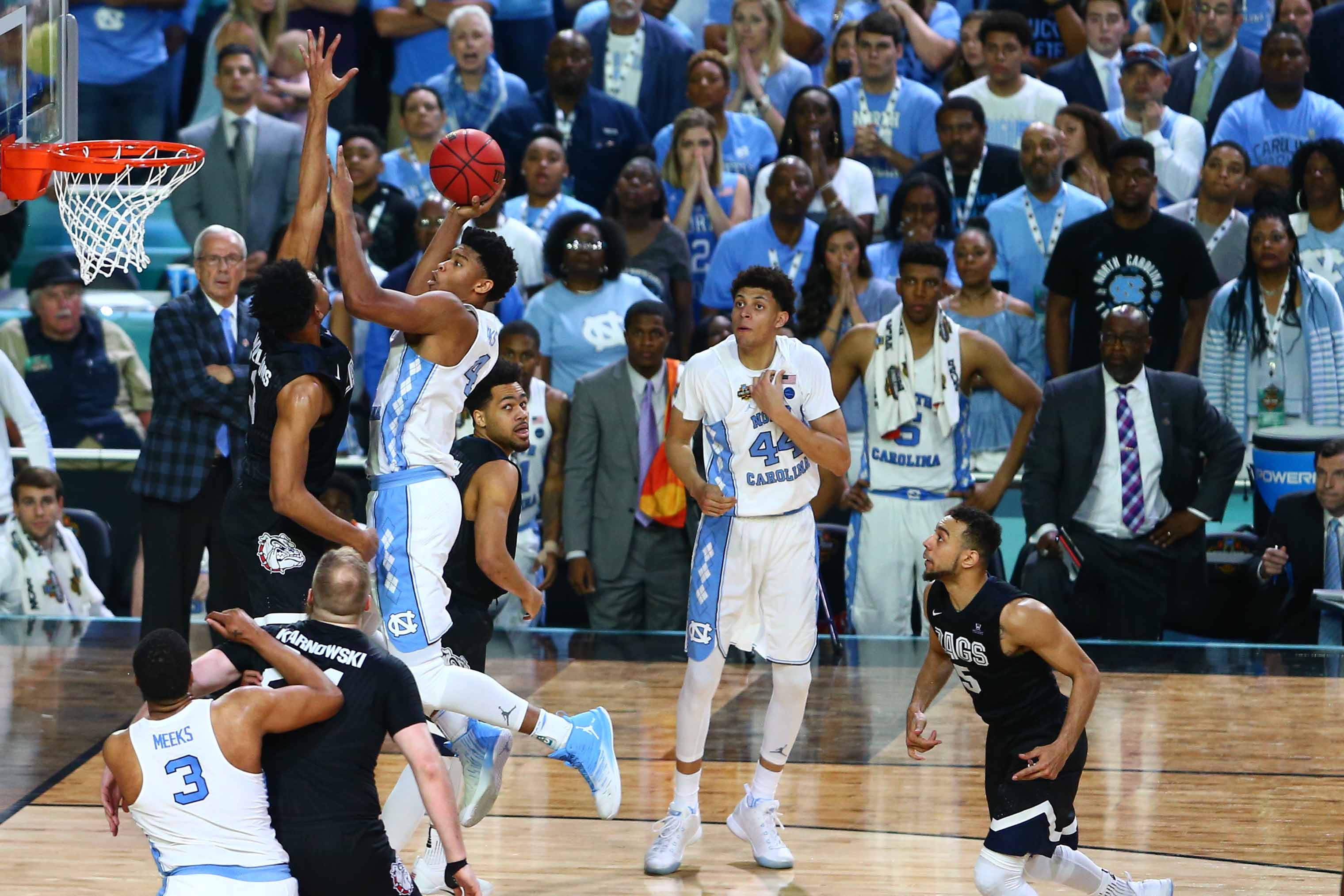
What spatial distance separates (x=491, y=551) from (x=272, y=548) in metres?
0.73

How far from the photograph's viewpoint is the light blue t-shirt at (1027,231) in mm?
9477

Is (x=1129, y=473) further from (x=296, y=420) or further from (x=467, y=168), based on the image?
(x=296, y=420)

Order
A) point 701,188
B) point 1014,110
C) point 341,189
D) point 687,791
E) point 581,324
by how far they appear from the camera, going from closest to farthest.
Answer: point 341,189 < point 687,791 < point 581,324 < point 701,188 < point 1014,110

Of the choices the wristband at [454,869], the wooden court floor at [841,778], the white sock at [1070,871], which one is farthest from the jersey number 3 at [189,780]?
the white sock at [1070,871]

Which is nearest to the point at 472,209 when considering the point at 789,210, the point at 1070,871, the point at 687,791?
the point at 687,791

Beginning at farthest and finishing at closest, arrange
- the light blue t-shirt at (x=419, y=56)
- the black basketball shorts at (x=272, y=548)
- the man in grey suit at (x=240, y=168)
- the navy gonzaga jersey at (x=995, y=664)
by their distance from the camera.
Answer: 1. the light blue t-shirt at (x=419, y=56)
2. the man in grey suit at (x=240, y=168)
3. the black basketball shorts at (x=272, y=548)
4. the navy gonzaga jersey at (x=995, y=664)

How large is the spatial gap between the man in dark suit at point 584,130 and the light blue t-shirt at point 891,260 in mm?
1780

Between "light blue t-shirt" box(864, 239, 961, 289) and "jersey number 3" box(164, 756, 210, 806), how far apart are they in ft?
18.8

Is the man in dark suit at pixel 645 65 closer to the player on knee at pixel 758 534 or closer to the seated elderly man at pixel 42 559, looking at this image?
the seated elderly man at pixel 42 559

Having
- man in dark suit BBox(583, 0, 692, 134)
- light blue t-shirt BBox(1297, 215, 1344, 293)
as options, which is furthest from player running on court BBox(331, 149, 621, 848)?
man in dark suit BBox(583, 0, 692, 134)

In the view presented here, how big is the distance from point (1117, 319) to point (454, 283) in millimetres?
3798

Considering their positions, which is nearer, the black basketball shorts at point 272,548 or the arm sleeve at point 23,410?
the black basketball shorts at point 272,548

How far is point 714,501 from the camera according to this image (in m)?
6.08

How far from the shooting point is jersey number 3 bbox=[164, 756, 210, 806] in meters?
4.38
